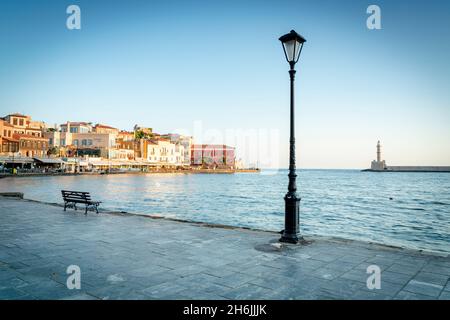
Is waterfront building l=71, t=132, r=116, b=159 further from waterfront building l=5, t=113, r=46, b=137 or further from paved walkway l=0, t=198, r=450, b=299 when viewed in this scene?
paved walkway l=0, t=198, r=450, b=299

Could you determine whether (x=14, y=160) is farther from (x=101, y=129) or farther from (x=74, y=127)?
(x=101, y=129)

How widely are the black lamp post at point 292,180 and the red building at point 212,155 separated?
146 m

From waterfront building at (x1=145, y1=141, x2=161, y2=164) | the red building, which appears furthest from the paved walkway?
the red building

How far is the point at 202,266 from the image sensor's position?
6180 millimetres

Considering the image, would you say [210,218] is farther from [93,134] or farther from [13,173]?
[93,134]

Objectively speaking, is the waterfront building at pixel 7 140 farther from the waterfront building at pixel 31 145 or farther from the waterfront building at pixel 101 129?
the waterfront building at pixel 101 129

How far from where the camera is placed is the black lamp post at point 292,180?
8.24m

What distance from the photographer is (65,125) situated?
10462 cm

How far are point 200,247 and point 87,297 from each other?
3.41 meters

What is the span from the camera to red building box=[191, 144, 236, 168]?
157337mm

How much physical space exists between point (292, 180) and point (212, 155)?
160 m

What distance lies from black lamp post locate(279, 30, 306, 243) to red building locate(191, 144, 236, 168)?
14576cm

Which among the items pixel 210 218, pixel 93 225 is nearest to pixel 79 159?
pixel 210 218

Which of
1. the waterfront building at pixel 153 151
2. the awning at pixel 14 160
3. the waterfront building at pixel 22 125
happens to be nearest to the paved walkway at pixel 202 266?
the awning at pixel 14 160
